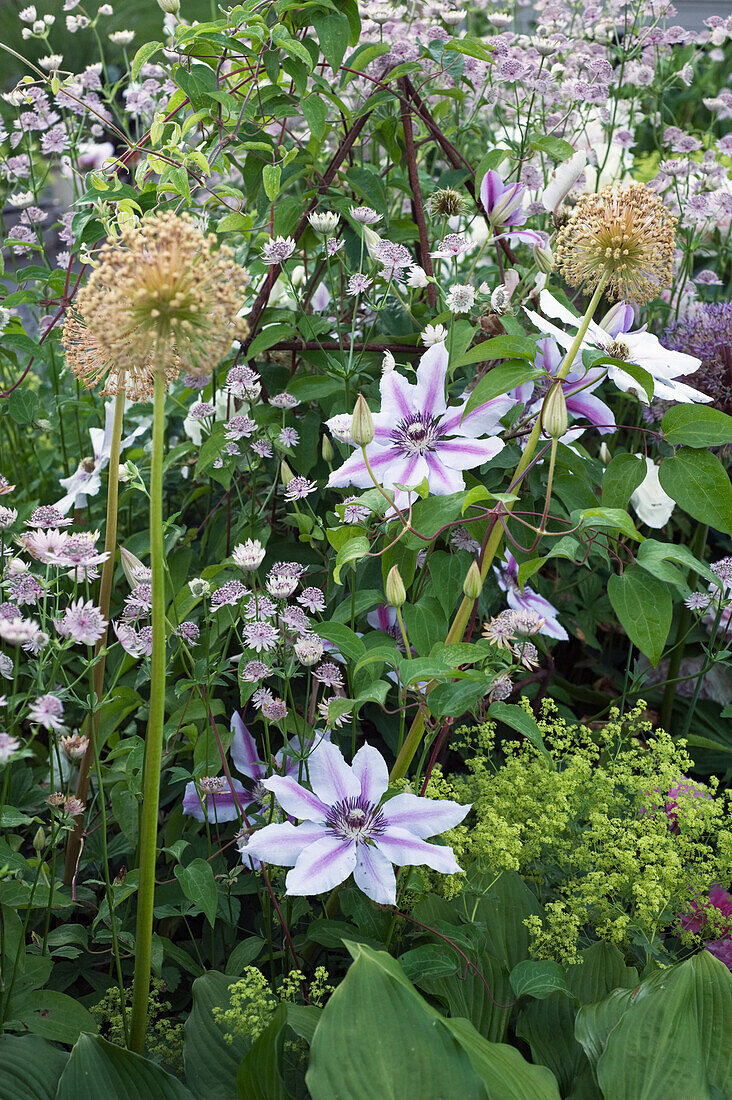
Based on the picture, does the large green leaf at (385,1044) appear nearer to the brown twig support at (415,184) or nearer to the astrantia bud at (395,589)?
the astrantia bud at (395,589)

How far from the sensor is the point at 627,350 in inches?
46.4

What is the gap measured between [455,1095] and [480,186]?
113 centimetres

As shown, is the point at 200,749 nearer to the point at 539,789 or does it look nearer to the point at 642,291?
the point at 539,789

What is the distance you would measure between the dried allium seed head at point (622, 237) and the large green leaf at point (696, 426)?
13 cm

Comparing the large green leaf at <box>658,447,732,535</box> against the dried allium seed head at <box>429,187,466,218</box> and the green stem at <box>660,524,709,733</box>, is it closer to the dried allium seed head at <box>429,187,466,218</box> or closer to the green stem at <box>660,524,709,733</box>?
the dried allium seed head at <box>429,187,466,218</box>

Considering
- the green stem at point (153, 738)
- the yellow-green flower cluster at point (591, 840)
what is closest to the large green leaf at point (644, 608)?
the yellow-green flower cluster at point (591, 840)

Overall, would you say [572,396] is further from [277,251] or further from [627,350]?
[277,251]

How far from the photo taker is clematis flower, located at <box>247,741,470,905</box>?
38.1 inches

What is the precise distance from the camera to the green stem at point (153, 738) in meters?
0.76

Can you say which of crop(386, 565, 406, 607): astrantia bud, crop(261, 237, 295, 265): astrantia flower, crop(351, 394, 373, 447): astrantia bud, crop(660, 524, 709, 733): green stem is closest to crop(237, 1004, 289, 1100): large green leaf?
crop(386, 565, 406, 607): astrantia bud

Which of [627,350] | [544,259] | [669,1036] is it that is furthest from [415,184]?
[669,1036]

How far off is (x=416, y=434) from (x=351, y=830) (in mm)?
454

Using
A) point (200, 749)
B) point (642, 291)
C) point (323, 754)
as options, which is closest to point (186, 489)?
point (200, 749)

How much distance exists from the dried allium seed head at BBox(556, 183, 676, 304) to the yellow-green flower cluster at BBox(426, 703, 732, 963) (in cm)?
52
